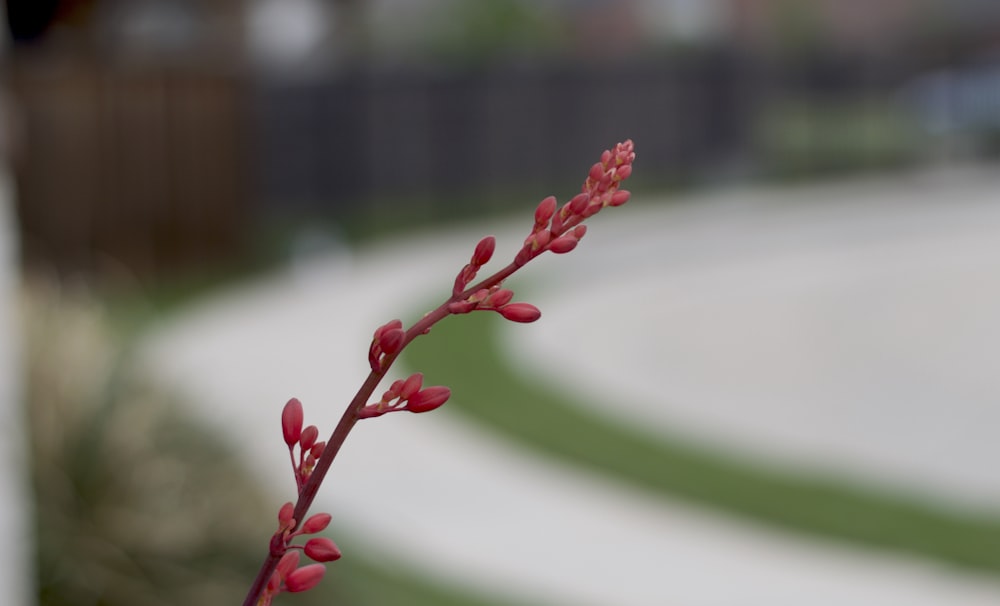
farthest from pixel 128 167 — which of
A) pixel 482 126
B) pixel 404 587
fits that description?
pixel 404 587

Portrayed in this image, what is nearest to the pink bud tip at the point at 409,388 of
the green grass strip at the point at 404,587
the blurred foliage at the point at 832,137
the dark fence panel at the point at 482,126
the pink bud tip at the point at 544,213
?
the pink bud tip at the point at 544,213

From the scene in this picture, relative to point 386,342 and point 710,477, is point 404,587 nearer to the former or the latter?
point 710,477

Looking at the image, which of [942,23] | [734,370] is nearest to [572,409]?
[734,370]

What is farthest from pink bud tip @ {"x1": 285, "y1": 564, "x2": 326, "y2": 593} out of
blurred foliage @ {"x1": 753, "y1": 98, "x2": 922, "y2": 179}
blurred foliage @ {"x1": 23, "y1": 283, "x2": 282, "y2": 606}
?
blurred foliage @ {"x1": 753, "y1": 98, "x2": 922, "y2": 179}

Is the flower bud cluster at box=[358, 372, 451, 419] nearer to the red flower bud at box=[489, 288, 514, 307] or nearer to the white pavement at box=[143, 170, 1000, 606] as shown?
the red flower bud at box=[489, 288, 514, 307]

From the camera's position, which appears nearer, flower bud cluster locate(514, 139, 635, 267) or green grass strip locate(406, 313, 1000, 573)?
flower bud cluster locate(514, 139, 635, 267)

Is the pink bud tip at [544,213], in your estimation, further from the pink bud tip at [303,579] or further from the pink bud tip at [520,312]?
the pink bud tip at [303,579]

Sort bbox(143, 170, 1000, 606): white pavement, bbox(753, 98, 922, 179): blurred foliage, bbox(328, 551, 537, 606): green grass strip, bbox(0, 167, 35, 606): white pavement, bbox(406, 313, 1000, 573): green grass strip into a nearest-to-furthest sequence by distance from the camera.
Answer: bbox(0, 167, 35, 606): white pavement → bbox(328, 551, 537, 606): green grass strip → bbox(143, 170, 1000, 606): white pavement → bbox(406, 313, 1000, 573): green grass strip → bbox(753, 98, 922, 179): blurred foliage

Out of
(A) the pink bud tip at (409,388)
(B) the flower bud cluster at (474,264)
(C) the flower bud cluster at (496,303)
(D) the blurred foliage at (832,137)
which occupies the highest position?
(B) the flower bud cluster at (474,264)
